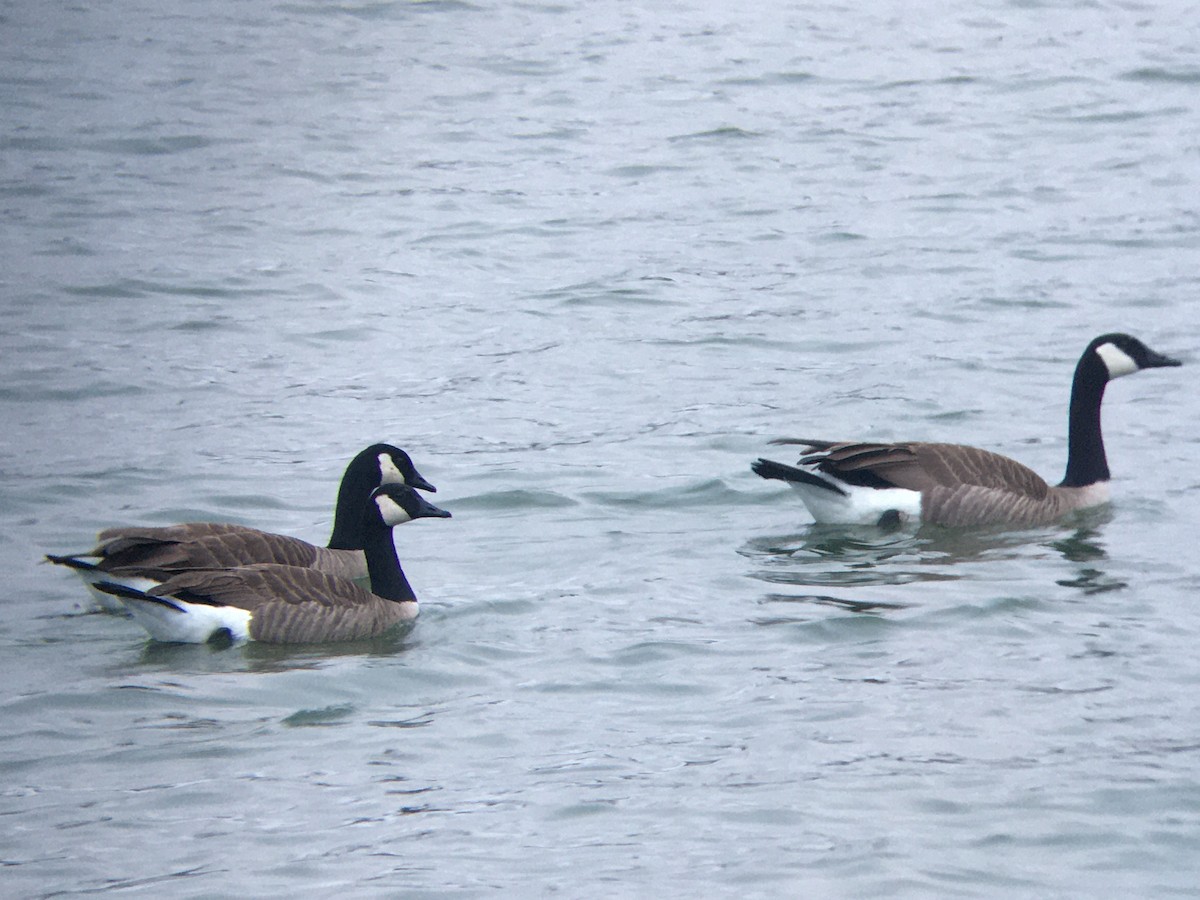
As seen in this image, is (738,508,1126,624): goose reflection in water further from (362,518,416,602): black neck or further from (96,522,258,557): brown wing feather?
(96,522,258,557): brown wing feather

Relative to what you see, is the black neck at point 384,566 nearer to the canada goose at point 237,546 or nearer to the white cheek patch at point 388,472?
the canada goose at point 237,546

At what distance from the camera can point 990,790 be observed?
682 cm

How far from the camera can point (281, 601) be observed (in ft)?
29.8

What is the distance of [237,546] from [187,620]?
67 cm

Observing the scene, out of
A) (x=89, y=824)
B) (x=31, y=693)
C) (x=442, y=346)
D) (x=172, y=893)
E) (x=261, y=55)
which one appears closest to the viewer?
(x=172, y=893)

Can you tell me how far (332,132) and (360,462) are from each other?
42.1ft

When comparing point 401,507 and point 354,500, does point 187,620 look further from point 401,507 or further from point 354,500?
point 354,500

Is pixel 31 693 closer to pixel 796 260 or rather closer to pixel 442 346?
pixel 442 346

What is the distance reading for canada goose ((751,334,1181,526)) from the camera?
1067cm

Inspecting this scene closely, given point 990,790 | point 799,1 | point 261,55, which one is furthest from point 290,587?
point 799,1

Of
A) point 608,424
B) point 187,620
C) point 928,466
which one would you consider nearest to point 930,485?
point 928,466

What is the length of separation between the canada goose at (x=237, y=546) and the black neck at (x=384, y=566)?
13.8 inches

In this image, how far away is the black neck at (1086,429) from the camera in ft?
36.9

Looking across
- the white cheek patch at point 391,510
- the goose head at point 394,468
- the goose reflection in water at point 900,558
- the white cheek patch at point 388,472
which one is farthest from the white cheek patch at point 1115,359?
the white cheek patch at point 391,510
